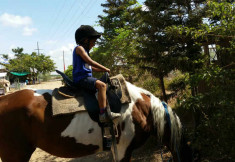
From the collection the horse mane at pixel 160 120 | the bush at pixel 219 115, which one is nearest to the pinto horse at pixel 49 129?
the horse mane at pixel 160 120

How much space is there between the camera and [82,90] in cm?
263

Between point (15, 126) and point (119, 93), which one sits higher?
point (119, 93)

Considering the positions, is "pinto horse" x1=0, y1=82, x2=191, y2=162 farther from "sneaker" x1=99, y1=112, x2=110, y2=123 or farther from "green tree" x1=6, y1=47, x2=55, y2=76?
"green tree" x1=6, y1=47, x2=55, y2=76

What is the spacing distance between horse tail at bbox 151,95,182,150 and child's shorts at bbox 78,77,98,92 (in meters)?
0.98

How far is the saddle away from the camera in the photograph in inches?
95.7

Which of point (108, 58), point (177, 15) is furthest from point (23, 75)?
point (177, 15)

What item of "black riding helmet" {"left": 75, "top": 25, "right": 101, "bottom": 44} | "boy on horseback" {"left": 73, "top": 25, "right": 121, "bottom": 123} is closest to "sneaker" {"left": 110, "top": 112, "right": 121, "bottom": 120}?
"boy on horseback" {"left": 73, "top": 25, "right": 121, "bottom": 123}

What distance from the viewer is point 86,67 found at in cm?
269

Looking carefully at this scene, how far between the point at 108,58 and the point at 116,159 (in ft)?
16.6

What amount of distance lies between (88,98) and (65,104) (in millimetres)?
315

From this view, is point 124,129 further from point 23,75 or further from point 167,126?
point 23,75

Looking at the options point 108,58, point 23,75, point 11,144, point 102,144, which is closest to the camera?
point 11,144

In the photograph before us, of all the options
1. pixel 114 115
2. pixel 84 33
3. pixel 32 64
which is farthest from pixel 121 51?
pixel 32 64

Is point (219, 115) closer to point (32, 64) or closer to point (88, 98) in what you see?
point (88, 98)
